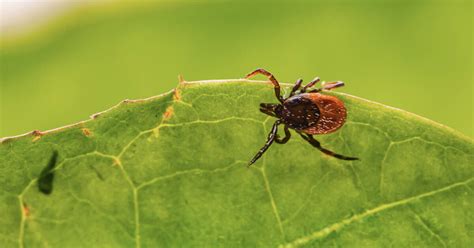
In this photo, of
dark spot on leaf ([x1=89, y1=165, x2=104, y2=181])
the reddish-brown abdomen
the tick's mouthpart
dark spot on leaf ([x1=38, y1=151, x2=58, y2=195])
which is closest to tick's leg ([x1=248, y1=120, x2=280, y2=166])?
the reddish-brown abdomen

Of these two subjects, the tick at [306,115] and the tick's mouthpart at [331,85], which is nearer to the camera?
the tick at [306,115]

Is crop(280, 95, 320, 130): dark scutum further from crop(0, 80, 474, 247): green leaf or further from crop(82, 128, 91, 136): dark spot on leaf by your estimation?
crop(82, 128, 91, 136): dark spot on leaf

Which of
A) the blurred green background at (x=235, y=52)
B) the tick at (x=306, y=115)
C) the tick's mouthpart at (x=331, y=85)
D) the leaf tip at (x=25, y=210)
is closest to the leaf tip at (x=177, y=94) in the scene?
the tick at (x=306, y=115)

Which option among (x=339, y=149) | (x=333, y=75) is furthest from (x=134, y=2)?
(x=339, y=149)

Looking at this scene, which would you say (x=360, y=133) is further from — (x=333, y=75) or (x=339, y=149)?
(x=333, y=75)

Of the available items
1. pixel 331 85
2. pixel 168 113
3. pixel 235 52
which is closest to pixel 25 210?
pixel 168 113

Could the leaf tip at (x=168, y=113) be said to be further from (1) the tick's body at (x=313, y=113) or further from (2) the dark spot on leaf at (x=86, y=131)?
(1) the tick's body at (x=313, y=113)

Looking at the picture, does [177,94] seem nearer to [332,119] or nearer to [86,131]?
[86,131]
